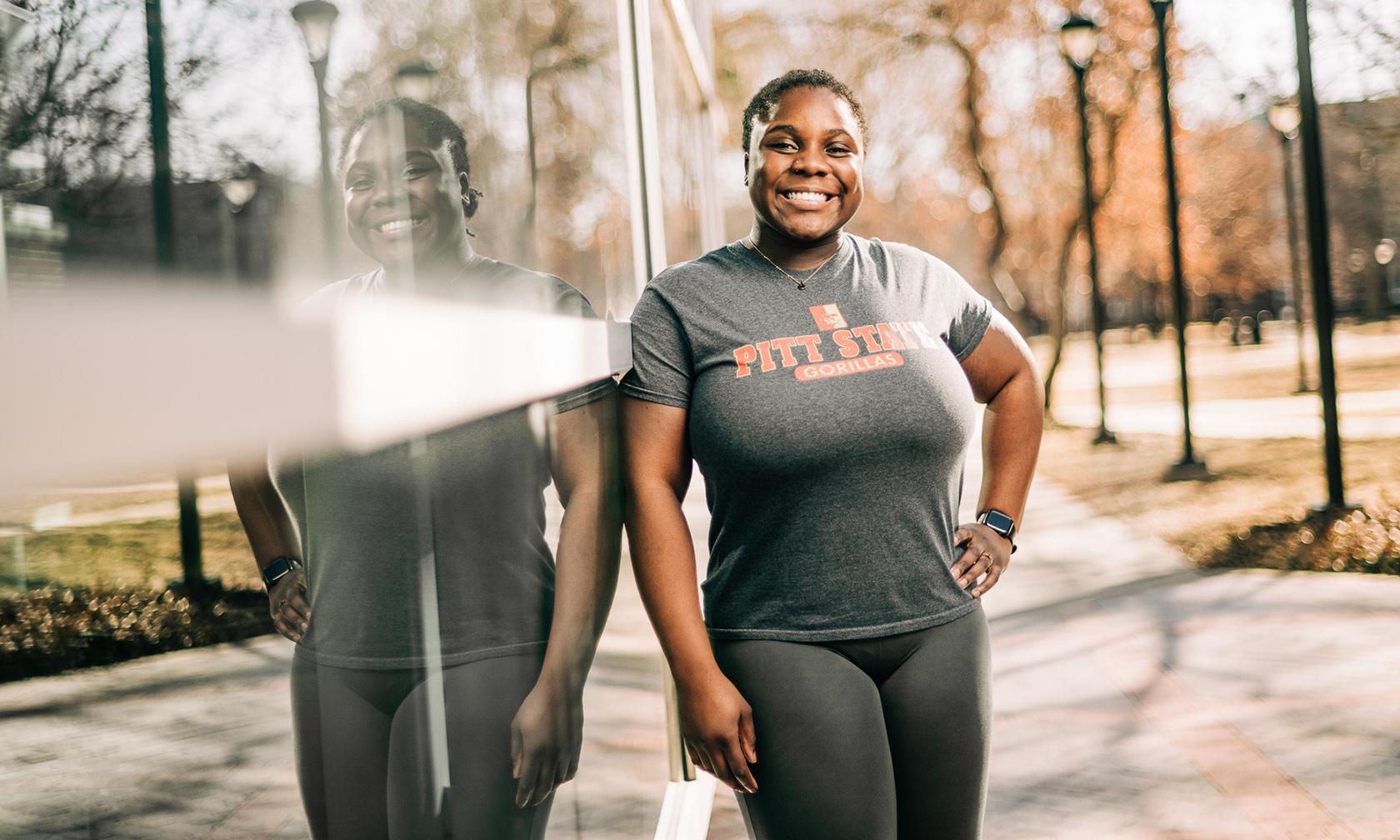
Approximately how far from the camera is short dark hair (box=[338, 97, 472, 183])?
2.71 feet

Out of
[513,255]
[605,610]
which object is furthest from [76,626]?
[605,610]

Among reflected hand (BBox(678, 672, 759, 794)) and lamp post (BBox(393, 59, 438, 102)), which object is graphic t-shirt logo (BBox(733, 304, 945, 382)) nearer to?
reflected hand (BBox(678, 672, 759, 794))

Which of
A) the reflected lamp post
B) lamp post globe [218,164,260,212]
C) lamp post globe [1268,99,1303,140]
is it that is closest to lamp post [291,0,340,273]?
lamp post globe [218,164,260,212]

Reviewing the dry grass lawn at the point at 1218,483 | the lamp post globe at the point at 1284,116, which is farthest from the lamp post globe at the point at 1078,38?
the dry grass lawn at the point at 1218,483

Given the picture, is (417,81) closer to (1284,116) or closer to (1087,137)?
(1087,137)

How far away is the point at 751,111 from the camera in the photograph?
7.61 ft

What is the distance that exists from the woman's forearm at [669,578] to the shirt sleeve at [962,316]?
653 millimetres

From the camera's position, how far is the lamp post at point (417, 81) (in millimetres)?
957

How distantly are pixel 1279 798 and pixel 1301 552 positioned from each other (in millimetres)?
5221

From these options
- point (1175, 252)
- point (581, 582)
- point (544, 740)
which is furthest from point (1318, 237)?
point (544, 740)

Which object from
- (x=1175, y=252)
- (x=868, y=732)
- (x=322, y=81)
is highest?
(x=1175, y=252)

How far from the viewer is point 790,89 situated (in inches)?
87.7

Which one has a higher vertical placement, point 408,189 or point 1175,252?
point 1175,252

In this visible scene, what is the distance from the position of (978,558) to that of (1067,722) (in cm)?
352
